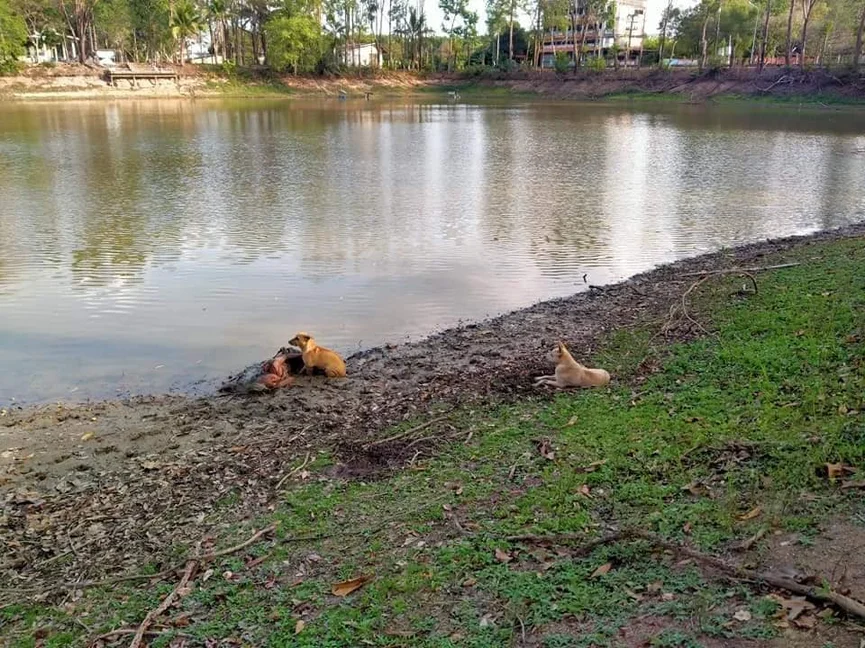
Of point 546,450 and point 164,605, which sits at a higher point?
point 546,450

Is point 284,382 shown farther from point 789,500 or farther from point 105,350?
point 789,500

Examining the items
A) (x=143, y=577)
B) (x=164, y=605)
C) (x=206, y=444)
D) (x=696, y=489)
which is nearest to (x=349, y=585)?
(x=164, y=605)

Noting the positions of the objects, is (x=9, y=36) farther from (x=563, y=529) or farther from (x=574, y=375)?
(x=563, y=529)

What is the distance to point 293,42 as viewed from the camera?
79688 mm

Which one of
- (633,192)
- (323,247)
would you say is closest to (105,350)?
(323,247)

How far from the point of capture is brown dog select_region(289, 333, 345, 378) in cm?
848

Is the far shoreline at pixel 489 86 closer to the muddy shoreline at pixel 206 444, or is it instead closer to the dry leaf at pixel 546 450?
the muddy shoreline at pixel 206 444

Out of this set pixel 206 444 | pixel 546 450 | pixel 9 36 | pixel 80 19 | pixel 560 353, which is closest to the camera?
pixel 546 450

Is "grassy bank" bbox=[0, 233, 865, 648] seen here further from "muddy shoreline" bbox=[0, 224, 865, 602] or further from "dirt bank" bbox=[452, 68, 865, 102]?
"dirt bank" bbox=[452, 68, 865, 102]

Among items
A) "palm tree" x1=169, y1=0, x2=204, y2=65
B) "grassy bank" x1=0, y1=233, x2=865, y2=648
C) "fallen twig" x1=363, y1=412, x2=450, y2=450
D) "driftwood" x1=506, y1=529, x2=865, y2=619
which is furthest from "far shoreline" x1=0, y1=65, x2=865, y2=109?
"driftwood" x1=506, y1=529, x2=865, y2=619

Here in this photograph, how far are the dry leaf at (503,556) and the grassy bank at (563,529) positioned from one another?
2cm

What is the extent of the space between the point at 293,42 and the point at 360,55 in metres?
18.2

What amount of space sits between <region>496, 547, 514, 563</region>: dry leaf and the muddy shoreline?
1.83 metres

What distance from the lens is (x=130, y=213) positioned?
18188 mm
